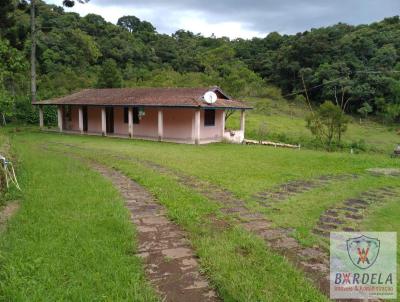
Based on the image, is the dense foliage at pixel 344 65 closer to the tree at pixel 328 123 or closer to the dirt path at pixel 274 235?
the tree at pixel 328 123

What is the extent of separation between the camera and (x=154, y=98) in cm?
1852

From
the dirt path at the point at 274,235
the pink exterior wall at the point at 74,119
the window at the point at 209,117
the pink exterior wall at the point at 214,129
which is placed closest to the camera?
the dirt path at the point at 274,235

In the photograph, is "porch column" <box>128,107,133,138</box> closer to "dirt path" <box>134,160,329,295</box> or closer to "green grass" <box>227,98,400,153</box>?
"green grass" <box>227,98,400,153</box>

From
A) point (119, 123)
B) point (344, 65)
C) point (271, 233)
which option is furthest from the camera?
point (344, 65)

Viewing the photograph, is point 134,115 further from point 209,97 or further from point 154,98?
point 209,97

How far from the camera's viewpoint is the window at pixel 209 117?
60.4ft

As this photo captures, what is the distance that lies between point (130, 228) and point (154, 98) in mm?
14599

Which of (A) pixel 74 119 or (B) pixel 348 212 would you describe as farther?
(A) pixel 74 119

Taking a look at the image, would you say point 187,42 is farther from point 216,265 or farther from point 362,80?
point 216,265

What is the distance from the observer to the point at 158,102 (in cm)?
1755

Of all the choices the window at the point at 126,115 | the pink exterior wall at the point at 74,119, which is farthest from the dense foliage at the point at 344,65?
the pink exterior wall at the point at 74,119

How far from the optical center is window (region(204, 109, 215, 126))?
60.4 ft

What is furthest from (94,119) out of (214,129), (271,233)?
(271,233)

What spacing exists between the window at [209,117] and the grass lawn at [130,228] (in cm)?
903
